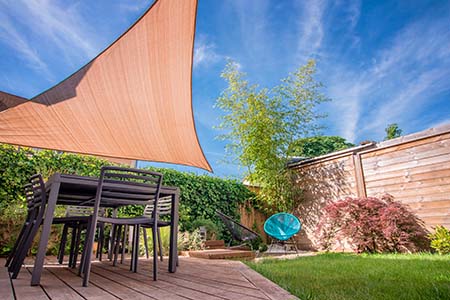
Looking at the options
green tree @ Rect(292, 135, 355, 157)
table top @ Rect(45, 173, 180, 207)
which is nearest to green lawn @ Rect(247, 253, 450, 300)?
table top @ Rect(45, 173, 180, 207)

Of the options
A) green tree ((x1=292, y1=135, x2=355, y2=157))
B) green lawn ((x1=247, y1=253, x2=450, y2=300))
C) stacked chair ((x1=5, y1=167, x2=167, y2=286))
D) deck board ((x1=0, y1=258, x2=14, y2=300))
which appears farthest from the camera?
green tree ((x1=292, y1=135, x2=355, y2=157))

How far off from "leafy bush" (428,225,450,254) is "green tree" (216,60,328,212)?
3.02 metres

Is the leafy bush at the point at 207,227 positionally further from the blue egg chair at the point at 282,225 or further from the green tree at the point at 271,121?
the green tree at the point at 271,121

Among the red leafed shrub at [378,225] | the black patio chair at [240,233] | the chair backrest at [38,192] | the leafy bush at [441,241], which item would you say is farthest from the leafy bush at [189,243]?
the leafy bush at [441,241]

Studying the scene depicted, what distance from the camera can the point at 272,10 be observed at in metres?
6.57

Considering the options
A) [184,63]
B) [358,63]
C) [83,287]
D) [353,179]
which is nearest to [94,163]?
[184,63]

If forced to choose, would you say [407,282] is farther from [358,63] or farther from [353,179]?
[358,63]

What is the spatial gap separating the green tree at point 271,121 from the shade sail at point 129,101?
2.49 m

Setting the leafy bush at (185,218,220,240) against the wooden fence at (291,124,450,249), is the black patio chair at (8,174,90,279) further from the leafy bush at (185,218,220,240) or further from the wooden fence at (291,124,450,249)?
the wooden fence at (291,124,450,249)

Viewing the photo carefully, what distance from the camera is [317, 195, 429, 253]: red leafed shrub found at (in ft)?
14.4

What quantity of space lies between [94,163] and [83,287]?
3.90m

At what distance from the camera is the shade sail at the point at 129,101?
2889mm

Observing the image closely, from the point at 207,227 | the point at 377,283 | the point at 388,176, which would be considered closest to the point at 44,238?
the point at 377,283

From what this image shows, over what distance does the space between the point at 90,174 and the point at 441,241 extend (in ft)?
18.4
